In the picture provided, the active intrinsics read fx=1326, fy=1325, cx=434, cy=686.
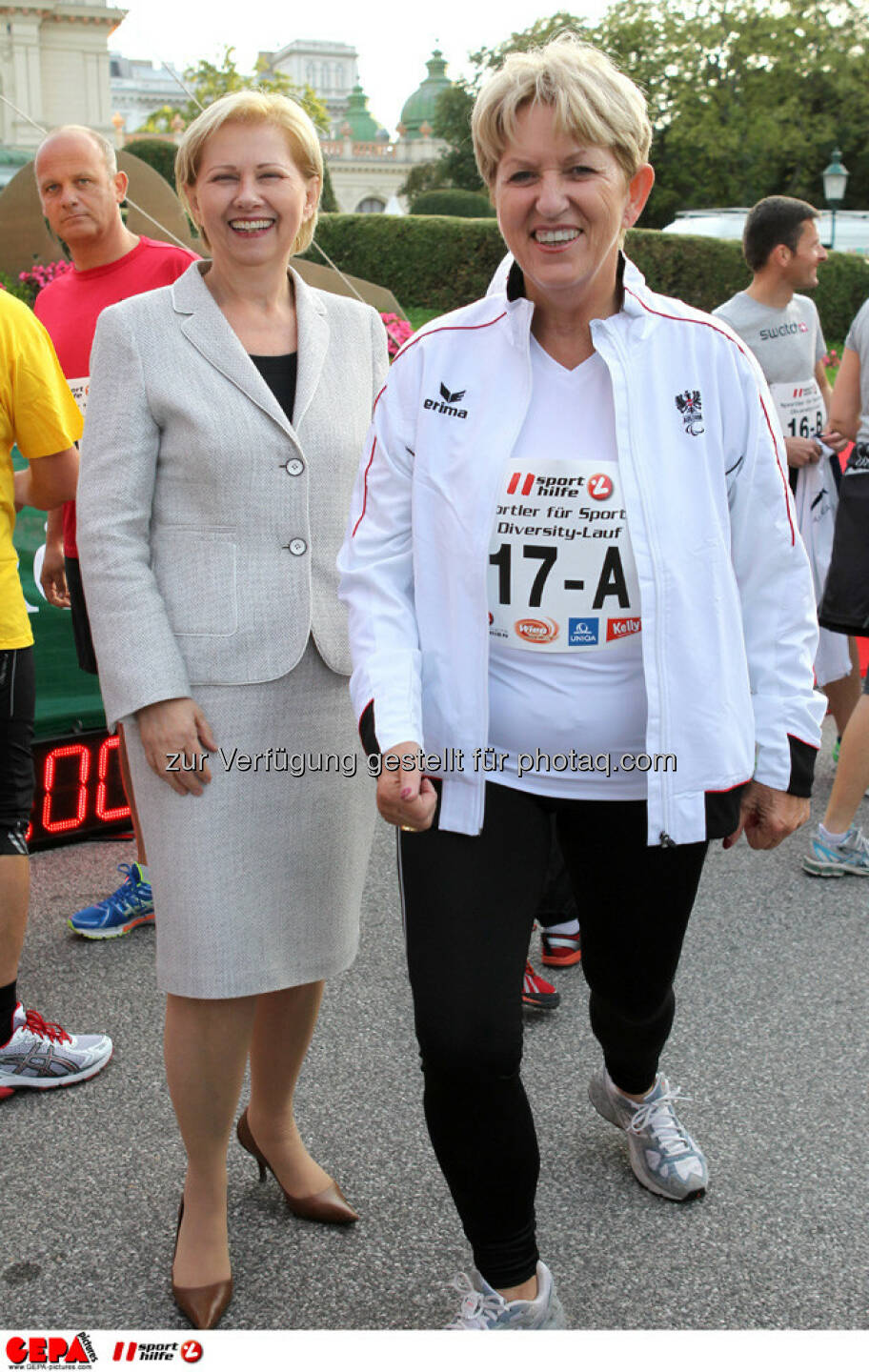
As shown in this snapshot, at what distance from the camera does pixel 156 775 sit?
2.29m

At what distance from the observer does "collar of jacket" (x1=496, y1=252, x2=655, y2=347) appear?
2.12 m

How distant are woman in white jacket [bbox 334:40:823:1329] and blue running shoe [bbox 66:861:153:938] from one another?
1.97m

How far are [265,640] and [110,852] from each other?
2.46 meters

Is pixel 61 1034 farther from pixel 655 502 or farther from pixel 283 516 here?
pixel 655 502

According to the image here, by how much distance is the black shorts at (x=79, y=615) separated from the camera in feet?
11.4

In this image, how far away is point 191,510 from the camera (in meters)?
2.30

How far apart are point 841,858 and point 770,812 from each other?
235 cm

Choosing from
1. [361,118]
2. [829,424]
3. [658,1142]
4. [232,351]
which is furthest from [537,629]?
[361,118]

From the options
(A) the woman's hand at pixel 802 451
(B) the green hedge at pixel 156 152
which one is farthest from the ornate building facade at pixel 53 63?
(A) the woman's hand at pixel 802 451

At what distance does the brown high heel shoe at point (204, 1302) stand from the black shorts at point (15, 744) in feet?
3.49

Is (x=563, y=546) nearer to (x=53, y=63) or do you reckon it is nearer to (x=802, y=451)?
(x=802, y=451)

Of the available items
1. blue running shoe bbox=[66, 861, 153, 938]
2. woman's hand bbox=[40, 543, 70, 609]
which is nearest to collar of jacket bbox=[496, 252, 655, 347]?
woman's hand bbox=[40, 543, 70, 609]

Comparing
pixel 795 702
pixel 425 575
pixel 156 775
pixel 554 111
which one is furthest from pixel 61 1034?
pixel 554 111

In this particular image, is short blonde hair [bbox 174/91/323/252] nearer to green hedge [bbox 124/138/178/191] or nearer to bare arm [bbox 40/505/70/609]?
bare arm [bbox 40/505/70/609]
